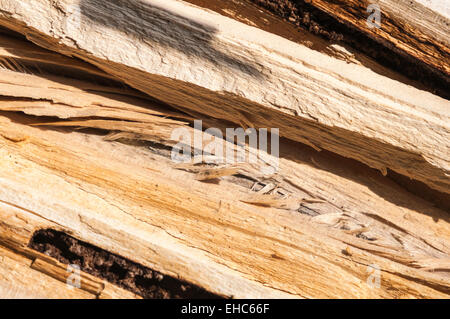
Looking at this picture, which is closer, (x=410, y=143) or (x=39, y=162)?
(x=410, y=143)

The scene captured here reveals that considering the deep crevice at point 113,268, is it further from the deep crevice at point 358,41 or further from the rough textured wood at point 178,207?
the deep crevice at point 358,41

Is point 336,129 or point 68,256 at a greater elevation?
point 336,129

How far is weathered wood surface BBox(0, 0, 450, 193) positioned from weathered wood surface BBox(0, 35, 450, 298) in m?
0.19

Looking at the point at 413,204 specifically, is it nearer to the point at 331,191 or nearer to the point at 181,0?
the point at 331,191

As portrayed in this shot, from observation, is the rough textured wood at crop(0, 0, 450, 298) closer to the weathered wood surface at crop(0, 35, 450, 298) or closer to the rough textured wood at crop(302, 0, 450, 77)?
the weathered wood surface at crop(0, 35, 450, 298)

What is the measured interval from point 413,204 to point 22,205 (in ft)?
5.51

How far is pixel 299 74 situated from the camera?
1.71m

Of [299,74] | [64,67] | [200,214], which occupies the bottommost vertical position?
[200,214]

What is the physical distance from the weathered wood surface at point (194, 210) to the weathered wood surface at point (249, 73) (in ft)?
0.64

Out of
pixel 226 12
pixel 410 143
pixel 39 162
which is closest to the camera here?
pixel 410 143

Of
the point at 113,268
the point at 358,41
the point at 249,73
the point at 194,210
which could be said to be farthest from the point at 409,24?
the point at 113,268

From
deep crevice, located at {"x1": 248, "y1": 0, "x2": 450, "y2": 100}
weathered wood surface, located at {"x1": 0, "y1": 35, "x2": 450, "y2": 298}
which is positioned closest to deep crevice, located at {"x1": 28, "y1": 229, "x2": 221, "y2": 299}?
weathered wood surface, located at {"x1": 0, "y1": 35, "x2": 450, "y2": 298}

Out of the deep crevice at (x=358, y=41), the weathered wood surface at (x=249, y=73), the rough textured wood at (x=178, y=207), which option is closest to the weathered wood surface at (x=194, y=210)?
the rough textured wood at (x=178, y=207)
